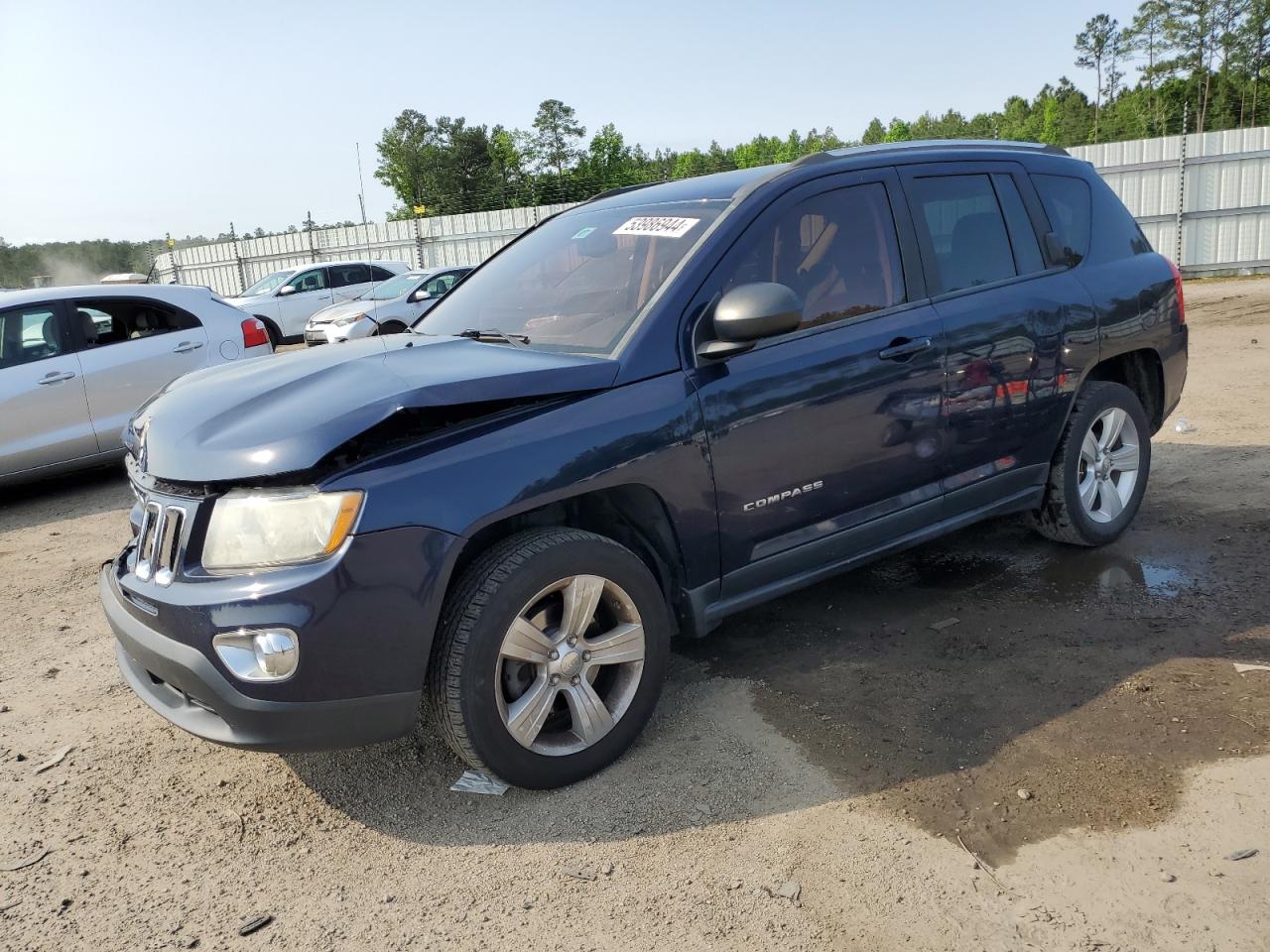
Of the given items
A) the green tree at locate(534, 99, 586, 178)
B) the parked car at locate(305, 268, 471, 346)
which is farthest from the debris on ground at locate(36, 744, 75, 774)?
the green tree at locate(534, 99, 586, 178)

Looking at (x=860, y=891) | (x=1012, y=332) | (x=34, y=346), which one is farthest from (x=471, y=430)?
(x=34, y=346)

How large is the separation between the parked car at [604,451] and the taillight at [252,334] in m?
4.80

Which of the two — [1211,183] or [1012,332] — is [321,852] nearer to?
[1012,332]

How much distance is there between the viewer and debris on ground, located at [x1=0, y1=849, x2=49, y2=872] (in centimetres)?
284

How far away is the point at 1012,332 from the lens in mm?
4109

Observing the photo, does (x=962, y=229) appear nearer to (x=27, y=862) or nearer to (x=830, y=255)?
(x=830, y=255)

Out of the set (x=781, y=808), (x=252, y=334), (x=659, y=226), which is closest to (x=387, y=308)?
(x=252, y=334)

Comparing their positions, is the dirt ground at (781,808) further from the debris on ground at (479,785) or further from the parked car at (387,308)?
the parked car at (387,308)

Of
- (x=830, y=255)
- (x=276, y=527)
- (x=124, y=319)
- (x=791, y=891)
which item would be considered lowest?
(x=791, y=891)

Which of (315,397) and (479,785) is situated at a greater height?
(315,397)

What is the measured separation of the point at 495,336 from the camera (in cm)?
362

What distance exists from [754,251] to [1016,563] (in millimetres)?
2342

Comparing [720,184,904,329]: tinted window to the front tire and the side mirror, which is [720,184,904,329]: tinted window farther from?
the front tire

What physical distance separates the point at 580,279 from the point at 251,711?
196 centimetres
